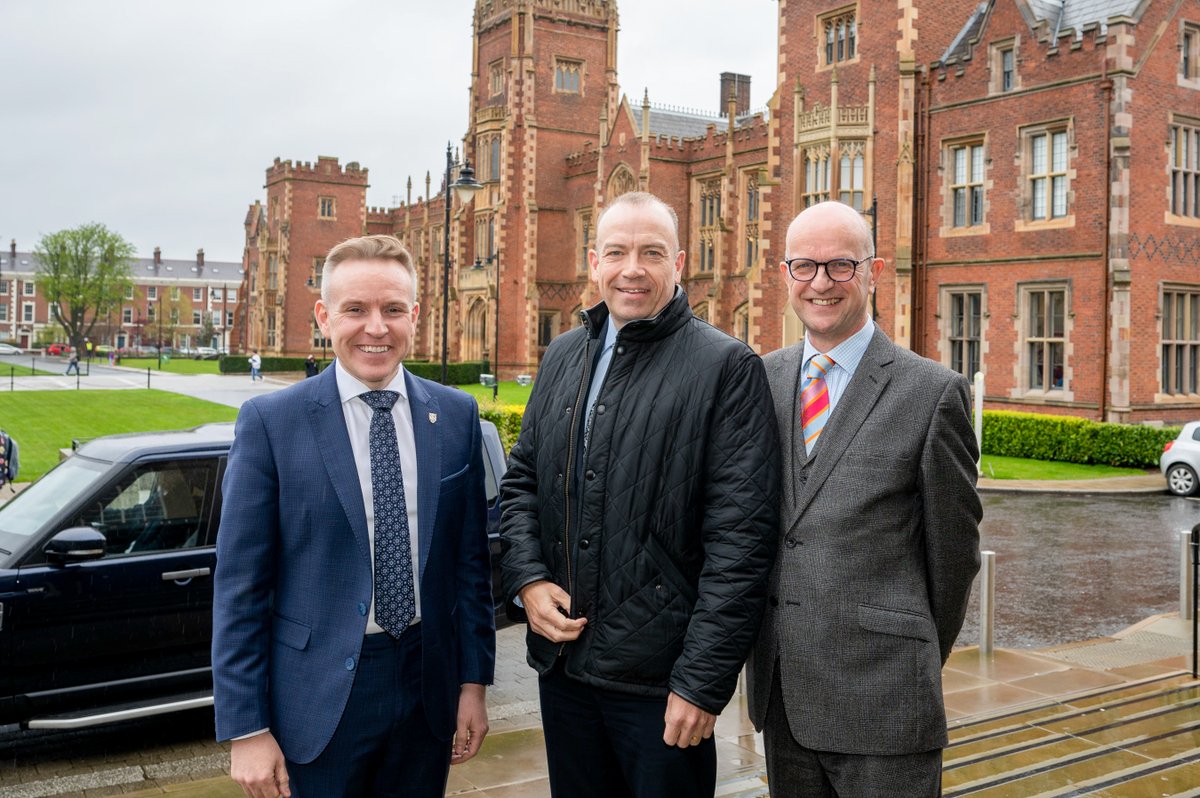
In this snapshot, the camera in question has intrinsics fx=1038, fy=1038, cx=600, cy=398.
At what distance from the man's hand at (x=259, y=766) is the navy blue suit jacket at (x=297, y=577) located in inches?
1.9

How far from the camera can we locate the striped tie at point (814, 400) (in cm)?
328

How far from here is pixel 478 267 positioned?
51938 mm

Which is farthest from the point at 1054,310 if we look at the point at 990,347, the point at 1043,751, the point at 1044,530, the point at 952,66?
the point at 1043,751

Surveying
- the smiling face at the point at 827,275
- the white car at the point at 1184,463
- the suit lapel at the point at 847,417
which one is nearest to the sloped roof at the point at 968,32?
the white car at the point at 1184,463

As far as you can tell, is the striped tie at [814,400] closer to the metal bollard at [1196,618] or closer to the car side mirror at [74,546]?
the car side mirror at [74,546]

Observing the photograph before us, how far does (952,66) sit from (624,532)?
80.2 feet

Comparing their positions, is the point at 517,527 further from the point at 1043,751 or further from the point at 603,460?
the point at 1043,751

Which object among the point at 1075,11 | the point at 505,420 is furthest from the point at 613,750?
the point at 1075,11

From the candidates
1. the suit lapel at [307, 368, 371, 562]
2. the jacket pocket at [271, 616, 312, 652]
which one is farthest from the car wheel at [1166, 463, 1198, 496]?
the jacket pocket at [271, 616, 312, 652]

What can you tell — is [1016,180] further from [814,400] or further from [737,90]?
[737,90]

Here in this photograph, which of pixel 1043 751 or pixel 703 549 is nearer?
pixel 703 549

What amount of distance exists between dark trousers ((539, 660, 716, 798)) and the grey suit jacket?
361 millimetres

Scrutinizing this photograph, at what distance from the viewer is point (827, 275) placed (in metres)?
3.26

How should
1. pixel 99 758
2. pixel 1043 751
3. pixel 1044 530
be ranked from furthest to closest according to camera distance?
pixel 1044 530
pixel 99 758
pixel 1043 751
